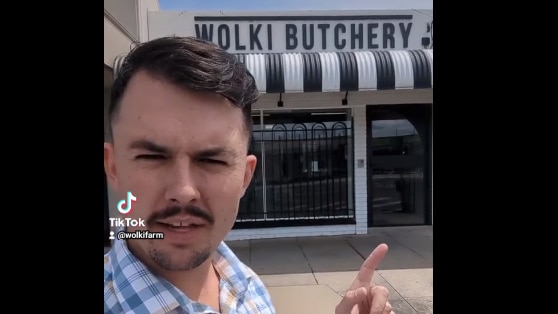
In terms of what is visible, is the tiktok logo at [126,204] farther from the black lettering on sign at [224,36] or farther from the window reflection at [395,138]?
the window reflection at [395,138]

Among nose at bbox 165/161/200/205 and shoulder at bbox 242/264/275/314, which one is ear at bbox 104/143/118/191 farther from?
shoulder at bbox 242/264/275/314

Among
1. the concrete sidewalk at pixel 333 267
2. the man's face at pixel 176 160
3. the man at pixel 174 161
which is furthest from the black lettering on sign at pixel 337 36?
the man's face at pixel 176 160

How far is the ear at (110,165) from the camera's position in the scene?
114cm

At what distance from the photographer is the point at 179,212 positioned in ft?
3.45

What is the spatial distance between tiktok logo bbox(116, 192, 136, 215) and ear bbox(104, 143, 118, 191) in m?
0.05

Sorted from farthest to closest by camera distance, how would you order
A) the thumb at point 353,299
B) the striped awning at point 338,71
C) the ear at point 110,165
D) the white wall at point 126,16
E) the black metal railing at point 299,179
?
the black metal railing at point 299,179, the striped awning at point 338,71, the white wall at point 126,16, the thumb at point 353,299, the ear at point 110,165

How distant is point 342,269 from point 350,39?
3.03m

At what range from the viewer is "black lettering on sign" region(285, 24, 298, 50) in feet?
16.5

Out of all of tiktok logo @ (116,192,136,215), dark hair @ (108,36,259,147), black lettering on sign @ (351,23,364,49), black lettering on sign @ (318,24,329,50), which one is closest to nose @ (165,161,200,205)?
tiktok logo @ (116,192,136,215)

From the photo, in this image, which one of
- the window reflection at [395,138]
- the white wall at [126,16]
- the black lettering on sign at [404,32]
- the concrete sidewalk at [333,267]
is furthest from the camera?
the window reflection at [395,138]

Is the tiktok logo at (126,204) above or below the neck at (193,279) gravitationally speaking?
above
